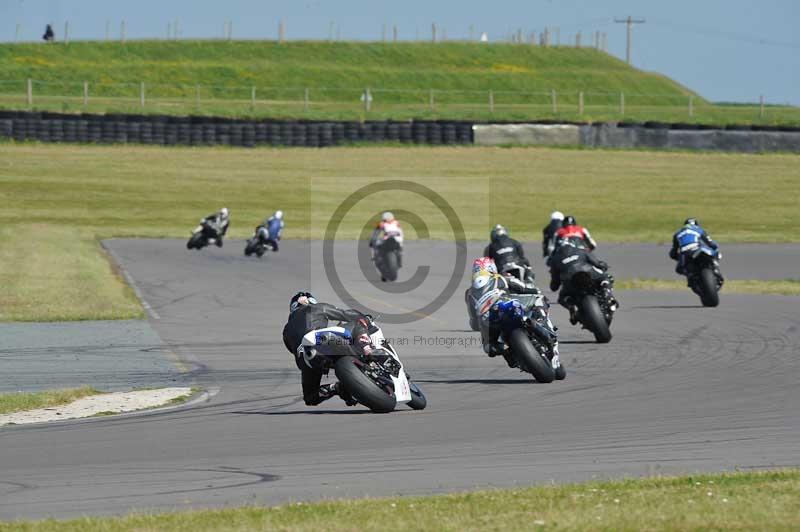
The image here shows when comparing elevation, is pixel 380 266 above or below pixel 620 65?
below

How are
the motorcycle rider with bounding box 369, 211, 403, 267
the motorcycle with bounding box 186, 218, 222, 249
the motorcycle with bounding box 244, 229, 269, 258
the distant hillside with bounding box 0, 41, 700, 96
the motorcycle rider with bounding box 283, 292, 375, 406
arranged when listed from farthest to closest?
1. the distant hillside with bounding box 0, 41, 700, 96
2. the motorcycle with bounding box 186, 218, 222, 249
3. the motorcycle with bounding box 244, 229, 269, 258
4. the motorcycle rider with bounding box 369, 211, 403, 267
5. the motorcycle rider with bounding box 283, 292, 375, 406

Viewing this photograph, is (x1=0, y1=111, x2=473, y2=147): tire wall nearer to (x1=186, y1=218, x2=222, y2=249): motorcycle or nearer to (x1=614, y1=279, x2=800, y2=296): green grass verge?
(x1=186, y1=218, x2=222, y2=249): motorcycle

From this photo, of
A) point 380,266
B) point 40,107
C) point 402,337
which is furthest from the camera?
point 40,107

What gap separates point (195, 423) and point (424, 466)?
2.92 metres

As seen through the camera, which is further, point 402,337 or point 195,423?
point 402,337

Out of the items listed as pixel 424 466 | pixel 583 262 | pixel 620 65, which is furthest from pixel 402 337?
pixel 620 65

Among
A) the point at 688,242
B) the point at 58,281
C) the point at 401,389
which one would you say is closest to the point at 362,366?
the point at 401,389

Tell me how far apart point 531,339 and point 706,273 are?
8.76 m

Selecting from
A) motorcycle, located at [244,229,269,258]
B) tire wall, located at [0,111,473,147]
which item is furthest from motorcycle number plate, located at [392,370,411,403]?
tire wall, located at [0,111,473,147]

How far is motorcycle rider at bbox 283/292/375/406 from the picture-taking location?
11.9m

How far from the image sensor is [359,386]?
38.5 ft

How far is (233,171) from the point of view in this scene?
5153 centimetres

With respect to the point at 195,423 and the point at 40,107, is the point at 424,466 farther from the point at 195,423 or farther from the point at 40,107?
the point at 40,107

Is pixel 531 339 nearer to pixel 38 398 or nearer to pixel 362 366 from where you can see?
pixel 362 366
